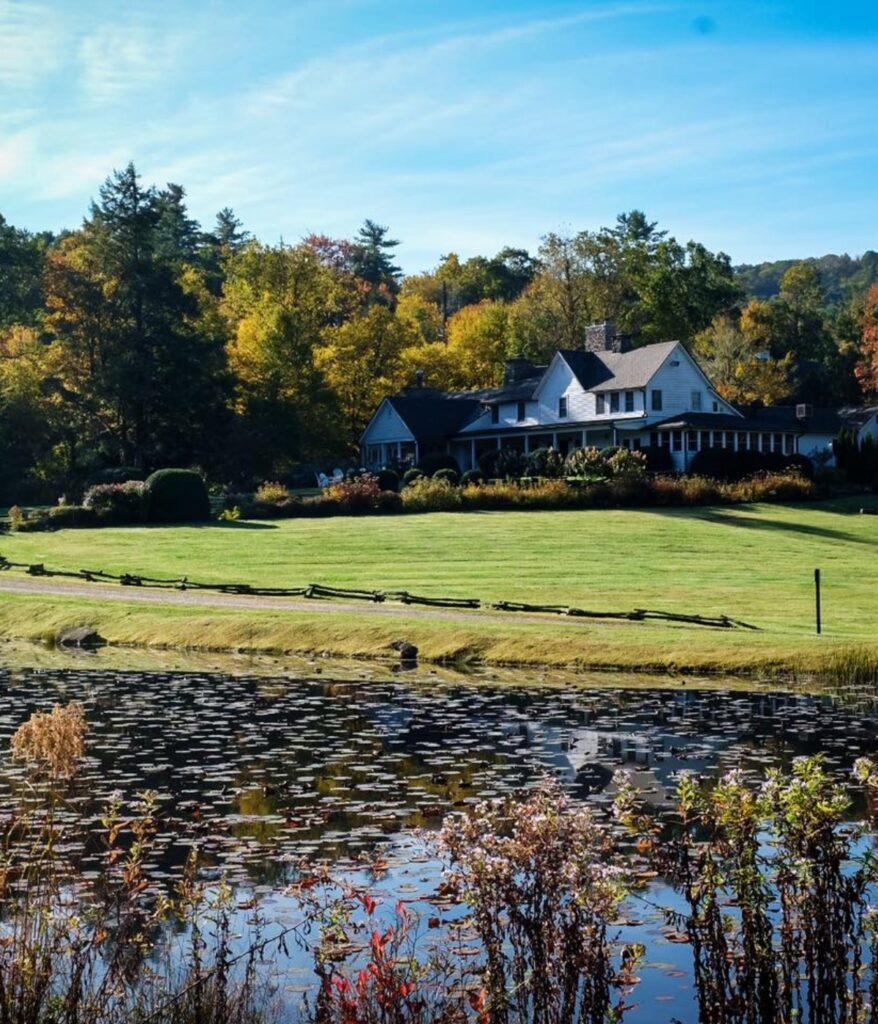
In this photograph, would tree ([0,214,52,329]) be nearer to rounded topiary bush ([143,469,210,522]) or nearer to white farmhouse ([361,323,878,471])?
white farmhouse ([361,323,878,471])

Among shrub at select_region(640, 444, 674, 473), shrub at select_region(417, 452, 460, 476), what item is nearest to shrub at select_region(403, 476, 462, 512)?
shrub at select_region(417, 452, 460, 476)

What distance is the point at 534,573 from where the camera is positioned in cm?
4506

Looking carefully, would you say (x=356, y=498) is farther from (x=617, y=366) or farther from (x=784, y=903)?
(x=784, y=903)

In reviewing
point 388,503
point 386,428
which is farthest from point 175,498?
point 386,428

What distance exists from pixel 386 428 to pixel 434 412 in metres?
3.07

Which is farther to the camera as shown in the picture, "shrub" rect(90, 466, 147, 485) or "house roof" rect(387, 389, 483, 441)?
"house roof" rect(387, 389, 483, 441)

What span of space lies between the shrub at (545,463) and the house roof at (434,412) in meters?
11.6

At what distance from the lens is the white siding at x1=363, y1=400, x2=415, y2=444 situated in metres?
83.6

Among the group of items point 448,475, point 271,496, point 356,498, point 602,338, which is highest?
point 602,338

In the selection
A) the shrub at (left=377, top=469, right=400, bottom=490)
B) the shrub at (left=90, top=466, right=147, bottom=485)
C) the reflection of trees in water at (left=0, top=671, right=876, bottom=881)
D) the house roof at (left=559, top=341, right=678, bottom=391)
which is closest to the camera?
the reflection of trees in water at (left=0, top=671, right=876, bottom=881)

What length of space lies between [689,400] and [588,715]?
183ft

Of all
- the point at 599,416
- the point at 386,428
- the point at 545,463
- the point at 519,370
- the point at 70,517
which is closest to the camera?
the point at 70,517

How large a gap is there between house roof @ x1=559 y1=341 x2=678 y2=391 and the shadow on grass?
17128 mm

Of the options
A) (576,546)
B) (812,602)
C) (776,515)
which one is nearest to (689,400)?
(776,515)
